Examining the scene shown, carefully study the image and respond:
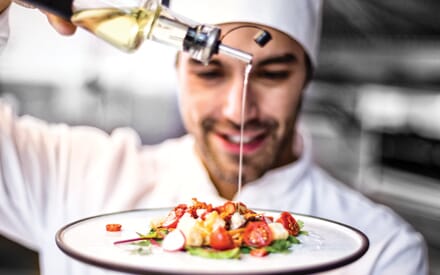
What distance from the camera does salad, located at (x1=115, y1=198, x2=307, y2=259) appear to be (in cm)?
153

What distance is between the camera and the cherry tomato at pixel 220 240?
5.01 feet

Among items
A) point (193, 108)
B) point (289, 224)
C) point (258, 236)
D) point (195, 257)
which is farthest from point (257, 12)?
point (195, 257)

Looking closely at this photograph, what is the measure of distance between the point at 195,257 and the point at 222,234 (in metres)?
0.09

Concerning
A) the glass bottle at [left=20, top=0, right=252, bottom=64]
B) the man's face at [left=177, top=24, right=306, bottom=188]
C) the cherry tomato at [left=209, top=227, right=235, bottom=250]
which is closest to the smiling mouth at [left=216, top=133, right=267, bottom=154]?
the man's face at [left=177, top=24, right=306, bottom=188]

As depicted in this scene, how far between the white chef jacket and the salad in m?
0.90

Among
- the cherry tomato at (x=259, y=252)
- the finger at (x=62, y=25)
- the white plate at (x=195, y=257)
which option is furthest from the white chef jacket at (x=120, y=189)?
the cherry tomato at (x=259, y=252)

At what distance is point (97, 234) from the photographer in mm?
1666

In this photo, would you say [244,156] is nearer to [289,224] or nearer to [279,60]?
[279,60]

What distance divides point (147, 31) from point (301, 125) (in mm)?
1244

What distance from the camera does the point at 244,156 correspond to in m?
2.69

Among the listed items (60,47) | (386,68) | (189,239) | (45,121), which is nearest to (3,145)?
(45,121)

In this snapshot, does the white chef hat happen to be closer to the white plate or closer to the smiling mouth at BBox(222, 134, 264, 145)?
the smiling mouth at BBox(222, 134, 264, 145)

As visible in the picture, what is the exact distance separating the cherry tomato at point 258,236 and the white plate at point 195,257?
0.18ft

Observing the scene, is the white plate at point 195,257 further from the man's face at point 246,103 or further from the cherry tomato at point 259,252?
the man's face at point 246,103
